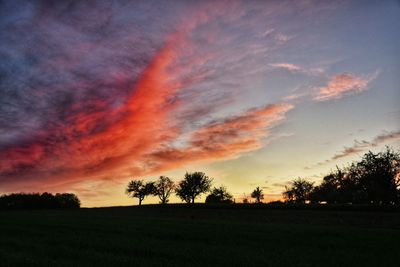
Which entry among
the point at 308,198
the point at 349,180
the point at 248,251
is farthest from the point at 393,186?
the point at 248,251

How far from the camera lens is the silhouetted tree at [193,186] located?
489 feet

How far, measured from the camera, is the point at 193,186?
149m

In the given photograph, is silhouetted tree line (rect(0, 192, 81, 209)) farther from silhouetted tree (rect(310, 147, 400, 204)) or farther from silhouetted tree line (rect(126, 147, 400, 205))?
silhouetted tree (rect(310, 147, 400, 204))

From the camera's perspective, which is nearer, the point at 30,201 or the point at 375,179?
the point at 375,179

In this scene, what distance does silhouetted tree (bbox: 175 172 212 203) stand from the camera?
489ft

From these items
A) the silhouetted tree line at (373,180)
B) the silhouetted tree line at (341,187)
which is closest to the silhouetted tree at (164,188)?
the silhouetted tree line at (341,187)

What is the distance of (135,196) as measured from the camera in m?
173

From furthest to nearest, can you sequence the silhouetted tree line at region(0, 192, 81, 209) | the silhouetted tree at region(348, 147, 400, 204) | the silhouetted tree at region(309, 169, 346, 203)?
the silhouetted tree line at region(0, 192, 81, 209) → the silhouetted tree at region(309, 169, 346, 203) → the silhouetted tree at region(348, 147, 400, 204)

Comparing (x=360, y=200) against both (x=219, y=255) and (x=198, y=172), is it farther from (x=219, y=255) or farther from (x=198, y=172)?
(x=219, y=255)

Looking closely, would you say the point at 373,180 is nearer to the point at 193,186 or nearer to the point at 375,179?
the point at 375,179

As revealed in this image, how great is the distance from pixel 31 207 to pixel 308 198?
422 ft

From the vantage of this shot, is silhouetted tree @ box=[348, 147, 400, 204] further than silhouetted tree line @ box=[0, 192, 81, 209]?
No

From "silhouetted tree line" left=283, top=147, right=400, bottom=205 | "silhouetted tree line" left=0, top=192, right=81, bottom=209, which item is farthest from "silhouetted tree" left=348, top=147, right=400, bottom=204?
"silhouetted tree line" left=0, top=192, right=81, bottom=209

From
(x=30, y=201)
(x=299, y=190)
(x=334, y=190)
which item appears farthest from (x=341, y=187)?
(x=30, y=201)
